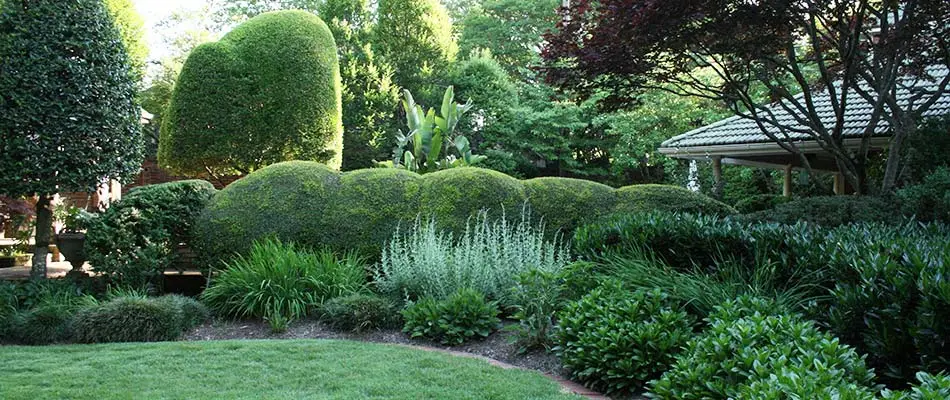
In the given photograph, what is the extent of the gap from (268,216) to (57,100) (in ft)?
8.31

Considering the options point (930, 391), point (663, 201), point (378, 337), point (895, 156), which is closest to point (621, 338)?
point (930, 391)

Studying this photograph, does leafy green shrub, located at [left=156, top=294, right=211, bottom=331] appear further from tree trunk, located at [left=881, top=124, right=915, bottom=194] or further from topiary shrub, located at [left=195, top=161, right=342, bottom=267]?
tree trunk, located at [left=881, top=124, right=915, bottom=194]

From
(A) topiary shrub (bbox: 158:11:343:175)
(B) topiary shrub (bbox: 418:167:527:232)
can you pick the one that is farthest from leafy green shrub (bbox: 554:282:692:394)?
(A) topiary shrub (bbox: 158:11:343:175)

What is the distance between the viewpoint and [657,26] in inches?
289

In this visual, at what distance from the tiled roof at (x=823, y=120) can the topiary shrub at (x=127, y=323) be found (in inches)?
343

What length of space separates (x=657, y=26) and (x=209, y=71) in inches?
351

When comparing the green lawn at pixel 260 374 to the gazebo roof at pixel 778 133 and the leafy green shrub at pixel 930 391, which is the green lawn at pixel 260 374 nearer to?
the leafy green shrub at pixel 930 391

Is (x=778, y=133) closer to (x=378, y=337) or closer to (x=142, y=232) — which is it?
(x=378, y=337)

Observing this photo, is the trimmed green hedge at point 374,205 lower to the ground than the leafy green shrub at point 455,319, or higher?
higher

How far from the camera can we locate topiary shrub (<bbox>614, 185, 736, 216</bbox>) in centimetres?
782

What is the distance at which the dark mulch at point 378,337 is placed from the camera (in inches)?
191

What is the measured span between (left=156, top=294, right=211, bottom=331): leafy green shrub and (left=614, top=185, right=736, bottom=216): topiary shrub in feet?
14.8

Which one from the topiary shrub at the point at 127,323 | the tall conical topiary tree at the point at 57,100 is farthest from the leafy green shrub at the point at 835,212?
the tall conical topiary tree at the point at 57,100

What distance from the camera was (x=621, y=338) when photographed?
3988 millimetres
